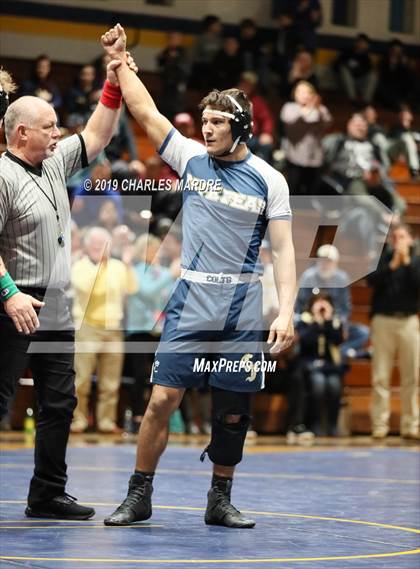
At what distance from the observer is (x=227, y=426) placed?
658 cm

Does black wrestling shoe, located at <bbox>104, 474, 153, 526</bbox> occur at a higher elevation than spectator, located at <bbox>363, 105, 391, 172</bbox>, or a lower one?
lower

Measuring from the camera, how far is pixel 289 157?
610 inches

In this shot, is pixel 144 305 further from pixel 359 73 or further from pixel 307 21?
pixel 359 73

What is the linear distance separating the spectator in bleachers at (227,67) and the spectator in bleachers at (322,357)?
21.0 ft

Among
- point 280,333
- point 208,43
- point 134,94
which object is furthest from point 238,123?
point 208,43

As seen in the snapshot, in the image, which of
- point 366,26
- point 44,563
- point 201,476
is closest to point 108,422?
point 201,476

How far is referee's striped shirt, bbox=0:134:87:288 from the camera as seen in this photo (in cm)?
637

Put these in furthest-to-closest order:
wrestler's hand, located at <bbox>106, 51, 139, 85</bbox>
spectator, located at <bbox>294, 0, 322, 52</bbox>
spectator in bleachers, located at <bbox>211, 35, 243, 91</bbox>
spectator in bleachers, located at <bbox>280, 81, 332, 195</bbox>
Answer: spectator, located at <bbox>294, 0, 322, 52</bbox> < spectator in bleachers, located at <bbox>211, 35, 243, 91</bbox> < spectator in bleachers, located at <bbox>280, 81, 332, 195</bbox> < wrestler's hand, located at <bbox>106, 51, 139, 85</bbox>

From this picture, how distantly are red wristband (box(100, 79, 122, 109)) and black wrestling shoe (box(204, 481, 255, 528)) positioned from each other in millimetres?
1919

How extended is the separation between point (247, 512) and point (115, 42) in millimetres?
2446

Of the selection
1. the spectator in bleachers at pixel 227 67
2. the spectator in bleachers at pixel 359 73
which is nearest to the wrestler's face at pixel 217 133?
the spectator in bleachers at pixel 227 67

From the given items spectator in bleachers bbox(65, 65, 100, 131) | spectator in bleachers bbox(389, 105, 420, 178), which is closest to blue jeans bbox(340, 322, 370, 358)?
spectator in bleachers bbox(65, 65, 100, 131)

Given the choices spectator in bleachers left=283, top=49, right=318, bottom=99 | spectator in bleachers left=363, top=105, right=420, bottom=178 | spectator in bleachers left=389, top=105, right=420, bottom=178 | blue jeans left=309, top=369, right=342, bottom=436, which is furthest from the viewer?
spectator in bleachers left=283, top=49, right=318, bottom=99

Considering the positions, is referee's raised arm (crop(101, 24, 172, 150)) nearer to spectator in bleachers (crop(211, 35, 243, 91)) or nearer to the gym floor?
the gym floor
